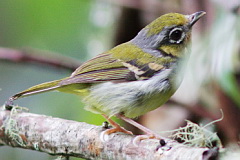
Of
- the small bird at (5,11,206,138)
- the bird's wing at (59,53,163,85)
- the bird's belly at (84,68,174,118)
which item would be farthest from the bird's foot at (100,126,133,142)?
the bird's wing at (59,53,163,85)

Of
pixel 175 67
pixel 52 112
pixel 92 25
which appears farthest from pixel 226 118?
pixel 92 25

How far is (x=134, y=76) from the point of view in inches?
131

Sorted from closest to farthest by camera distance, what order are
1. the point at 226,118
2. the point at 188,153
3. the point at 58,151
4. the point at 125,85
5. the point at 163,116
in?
the point at 188,153, the point at 58,151, the point at 125,85, the point at 226,118, the point at 163,116

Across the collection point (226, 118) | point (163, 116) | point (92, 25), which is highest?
point (92, 25)

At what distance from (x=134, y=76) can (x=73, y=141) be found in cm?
67

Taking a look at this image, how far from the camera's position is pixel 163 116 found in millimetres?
5031

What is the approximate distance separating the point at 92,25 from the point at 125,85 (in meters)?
2.66

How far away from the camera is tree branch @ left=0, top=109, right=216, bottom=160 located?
250 cm

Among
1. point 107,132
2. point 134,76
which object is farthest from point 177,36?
point 107,132

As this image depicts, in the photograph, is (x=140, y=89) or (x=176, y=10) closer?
(x=140, y=89)

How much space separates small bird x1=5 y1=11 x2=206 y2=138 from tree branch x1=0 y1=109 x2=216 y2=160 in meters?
0.15

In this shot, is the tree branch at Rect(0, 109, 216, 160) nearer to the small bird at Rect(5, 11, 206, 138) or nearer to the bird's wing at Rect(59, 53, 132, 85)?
the small bird at Rect(5, 11, 206, 138)

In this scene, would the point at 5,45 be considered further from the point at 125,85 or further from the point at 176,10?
the point at 125,85

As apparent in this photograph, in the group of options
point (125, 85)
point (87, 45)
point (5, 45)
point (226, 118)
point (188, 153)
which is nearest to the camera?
point (188, 153)
